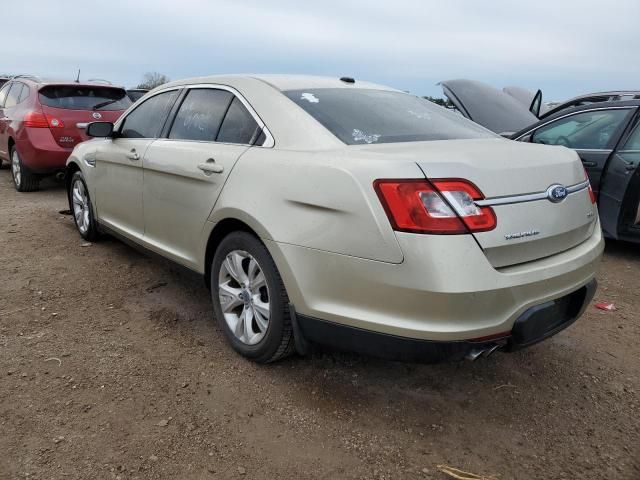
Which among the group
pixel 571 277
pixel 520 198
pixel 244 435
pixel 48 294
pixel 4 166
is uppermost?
pixel 520 198

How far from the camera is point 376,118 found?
2.77 metres

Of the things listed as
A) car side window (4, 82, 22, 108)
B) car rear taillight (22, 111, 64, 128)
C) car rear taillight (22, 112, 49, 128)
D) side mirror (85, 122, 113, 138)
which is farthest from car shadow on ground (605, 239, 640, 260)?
car side window (4, 82, 22, 108)

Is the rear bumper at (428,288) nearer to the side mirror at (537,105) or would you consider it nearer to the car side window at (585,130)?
the car side window at (585,130)

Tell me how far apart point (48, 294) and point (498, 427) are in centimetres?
309

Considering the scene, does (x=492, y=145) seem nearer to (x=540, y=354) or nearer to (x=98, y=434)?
(x=540, y=354)

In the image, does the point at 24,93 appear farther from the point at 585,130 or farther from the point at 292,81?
the point at 585,130

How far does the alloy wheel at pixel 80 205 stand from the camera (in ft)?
16.0

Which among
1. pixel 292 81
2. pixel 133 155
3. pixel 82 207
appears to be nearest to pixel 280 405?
pixel 292 81

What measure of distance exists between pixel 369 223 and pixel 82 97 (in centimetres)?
662

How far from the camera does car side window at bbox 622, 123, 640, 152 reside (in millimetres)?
4703

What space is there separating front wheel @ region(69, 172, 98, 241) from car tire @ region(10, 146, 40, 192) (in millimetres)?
2778

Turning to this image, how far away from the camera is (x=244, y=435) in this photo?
7.56 ft

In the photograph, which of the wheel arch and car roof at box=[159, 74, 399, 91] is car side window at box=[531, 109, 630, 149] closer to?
car roof at box=[159, 74, 399, 91]

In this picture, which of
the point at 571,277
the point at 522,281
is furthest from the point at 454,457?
the point at 571,277
